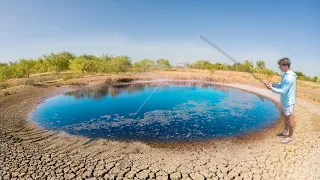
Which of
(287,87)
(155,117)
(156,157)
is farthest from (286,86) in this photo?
(155,117)

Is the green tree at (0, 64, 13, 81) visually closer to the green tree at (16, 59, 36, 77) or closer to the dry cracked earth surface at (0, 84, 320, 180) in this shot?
the green tree at (16, 59, 36, 77)

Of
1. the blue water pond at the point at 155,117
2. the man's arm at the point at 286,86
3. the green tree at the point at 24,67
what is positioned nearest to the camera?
the man's arm at the point at 286,86

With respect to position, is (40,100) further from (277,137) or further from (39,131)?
(277,137)

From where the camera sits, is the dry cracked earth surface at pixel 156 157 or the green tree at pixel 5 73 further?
the green tree at pixel 5 73

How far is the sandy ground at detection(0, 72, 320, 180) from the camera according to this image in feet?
20.9

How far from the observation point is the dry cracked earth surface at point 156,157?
20.9ft

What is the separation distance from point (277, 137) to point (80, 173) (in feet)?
25.8

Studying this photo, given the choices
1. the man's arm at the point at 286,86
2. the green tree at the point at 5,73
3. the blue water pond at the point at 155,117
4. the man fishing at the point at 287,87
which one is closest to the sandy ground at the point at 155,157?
the blue water pond at the point at 155,117

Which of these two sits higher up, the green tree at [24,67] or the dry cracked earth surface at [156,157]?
the green tree at [24,67]

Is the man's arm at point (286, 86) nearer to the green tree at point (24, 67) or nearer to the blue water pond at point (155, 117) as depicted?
the blue water pond at point (155, 117)

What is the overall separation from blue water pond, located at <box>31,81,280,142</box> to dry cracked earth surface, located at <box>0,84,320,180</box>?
1.12 m

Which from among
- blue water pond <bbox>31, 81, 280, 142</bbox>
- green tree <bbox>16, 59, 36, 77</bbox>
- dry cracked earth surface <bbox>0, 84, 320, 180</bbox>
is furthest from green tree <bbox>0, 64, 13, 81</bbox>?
dry cracked earth surface <bbox>0, 84, 320, 180</bbox>

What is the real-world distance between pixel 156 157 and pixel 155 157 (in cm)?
3

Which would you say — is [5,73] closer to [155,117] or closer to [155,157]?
[155,117]
